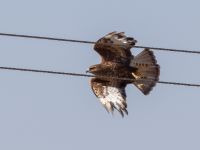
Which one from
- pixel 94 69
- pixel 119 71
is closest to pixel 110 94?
pixel 119 71

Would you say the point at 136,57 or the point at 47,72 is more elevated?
the point at 136,57

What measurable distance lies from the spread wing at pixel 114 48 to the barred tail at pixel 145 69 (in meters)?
0.20

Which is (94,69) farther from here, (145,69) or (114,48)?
(145,69)

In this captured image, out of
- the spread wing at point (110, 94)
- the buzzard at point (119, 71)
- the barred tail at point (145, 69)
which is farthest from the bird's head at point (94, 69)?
the barred tail at point (145, 69)

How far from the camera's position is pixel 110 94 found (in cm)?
1634

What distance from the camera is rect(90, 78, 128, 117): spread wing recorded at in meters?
16.0

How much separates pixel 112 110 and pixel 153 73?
0.98 metres

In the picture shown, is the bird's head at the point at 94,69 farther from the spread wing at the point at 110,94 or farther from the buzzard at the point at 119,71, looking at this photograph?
the spread wing at the point at 110,94

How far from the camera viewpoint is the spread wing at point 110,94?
52.4 feet

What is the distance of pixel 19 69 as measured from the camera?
11.1m

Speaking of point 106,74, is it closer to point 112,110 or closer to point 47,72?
point 112,110

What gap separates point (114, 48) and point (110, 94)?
0.83m

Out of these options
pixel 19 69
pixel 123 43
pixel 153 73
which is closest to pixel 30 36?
pixel 19 69

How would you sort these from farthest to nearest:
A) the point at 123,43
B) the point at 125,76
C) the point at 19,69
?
the point at 125,76, the point at 123,43, the point at 19,69
